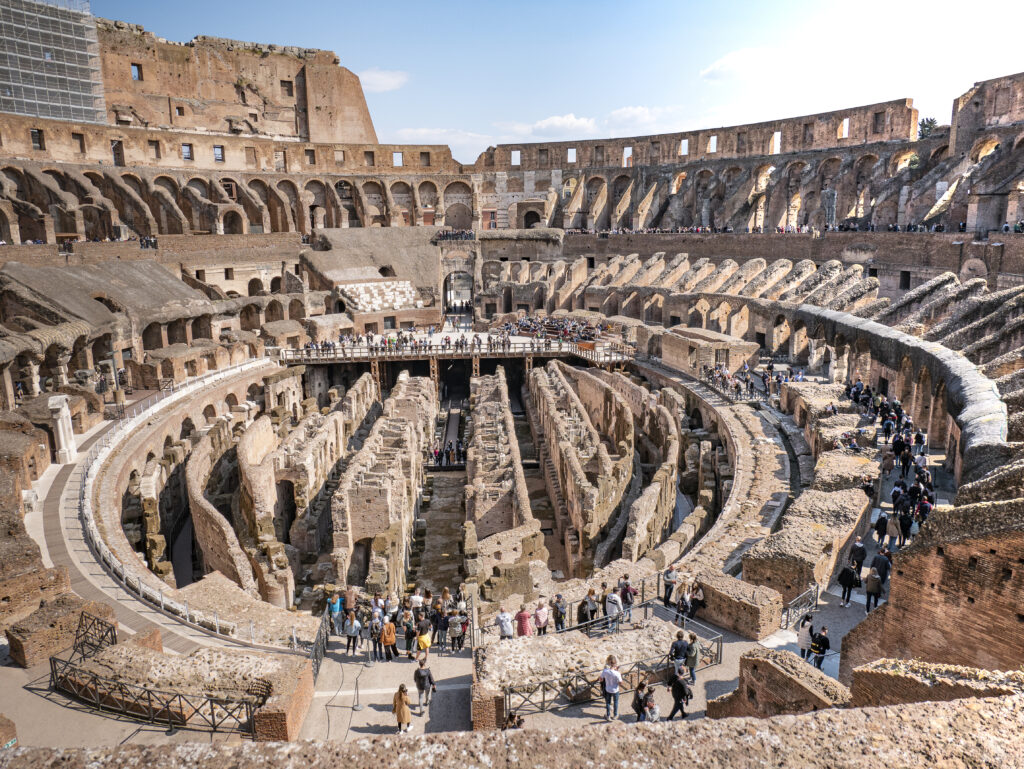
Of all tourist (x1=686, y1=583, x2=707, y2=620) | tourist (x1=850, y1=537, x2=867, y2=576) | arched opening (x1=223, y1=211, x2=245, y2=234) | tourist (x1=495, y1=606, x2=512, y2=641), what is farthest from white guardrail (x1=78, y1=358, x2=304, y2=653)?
arched opening (x1=223, y1=211, x2=245, y2=234)

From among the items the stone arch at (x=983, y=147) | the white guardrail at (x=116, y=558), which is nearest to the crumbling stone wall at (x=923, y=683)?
the white guardrail at (x=116, y=558)

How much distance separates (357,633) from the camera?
10367mm

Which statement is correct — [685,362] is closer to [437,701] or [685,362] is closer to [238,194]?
[437,701]

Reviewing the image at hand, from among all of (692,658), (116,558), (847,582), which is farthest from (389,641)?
(847,582)

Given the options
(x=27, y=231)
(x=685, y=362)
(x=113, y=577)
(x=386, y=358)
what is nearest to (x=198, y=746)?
(x=113, y=577)

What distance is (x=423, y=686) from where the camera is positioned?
861 cm

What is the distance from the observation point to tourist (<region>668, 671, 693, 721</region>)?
768 centimetres

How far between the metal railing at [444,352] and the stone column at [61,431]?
15.1m

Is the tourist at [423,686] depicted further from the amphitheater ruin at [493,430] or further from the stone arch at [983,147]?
the stone arch at [983,147]

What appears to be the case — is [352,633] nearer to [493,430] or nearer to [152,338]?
[493,430]

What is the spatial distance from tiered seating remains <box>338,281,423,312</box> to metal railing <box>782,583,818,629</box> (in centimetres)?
3229

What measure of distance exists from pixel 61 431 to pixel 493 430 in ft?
37.5

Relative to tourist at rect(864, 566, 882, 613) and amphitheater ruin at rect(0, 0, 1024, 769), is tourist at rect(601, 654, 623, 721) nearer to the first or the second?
amphitheater ruin at rect(0, 0, 1024, 769)

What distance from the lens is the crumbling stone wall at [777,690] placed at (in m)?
7.17
